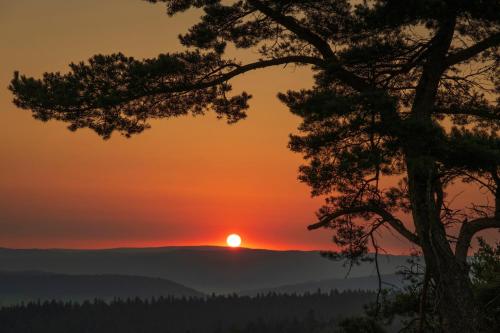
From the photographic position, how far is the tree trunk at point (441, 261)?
11.4 meters

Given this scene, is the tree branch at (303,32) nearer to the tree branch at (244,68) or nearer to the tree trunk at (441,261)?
the tree branch at (244,68)

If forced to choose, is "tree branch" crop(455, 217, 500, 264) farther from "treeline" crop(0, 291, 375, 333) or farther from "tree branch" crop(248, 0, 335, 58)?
"treeline" crop(0, 291, 375, 333)

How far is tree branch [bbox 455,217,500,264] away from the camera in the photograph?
39.2 feet

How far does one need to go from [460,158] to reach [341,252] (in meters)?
3.70

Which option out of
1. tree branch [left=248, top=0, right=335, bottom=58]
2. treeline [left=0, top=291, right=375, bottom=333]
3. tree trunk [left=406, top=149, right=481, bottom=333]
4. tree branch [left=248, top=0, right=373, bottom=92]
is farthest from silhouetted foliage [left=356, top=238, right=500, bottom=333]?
treeline [left=0, top=291, right=375, bottom=333]

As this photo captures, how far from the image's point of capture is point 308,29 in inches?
523

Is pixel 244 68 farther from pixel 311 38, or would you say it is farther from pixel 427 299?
pixel 427 299

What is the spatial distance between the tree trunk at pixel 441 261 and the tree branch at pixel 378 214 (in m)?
0.66

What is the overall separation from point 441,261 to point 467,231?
964 millimetres

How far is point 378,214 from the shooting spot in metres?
13.2

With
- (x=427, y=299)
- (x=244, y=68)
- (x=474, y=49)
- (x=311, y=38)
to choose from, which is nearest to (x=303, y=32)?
(x=311, y=38)

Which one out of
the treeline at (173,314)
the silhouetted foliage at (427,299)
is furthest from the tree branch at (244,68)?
the treeline at (173,314)

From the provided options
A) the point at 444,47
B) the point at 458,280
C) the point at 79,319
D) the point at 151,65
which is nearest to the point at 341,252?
the point at 458,280

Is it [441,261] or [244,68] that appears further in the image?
[244,68]
